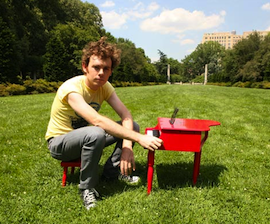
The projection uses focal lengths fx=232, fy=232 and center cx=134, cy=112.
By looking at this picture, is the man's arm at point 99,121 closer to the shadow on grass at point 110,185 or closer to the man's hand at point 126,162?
the man's hand at point 126,162

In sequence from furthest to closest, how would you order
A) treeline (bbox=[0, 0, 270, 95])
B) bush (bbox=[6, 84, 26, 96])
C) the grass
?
treeline (bbox=[0, 0, 270, 95]) < bush (bbox=[6, 84, 26, 96]) < the grass

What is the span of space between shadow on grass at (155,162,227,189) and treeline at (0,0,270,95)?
15018mm

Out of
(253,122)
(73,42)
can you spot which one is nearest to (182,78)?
(73,42)

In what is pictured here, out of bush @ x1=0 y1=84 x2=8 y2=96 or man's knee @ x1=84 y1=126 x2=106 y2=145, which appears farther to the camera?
bush @ x1=0 y1=84 x2=8 y2=96

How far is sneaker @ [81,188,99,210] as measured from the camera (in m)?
2.33

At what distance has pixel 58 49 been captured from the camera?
22.9m

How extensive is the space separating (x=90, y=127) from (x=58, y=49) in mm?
22715

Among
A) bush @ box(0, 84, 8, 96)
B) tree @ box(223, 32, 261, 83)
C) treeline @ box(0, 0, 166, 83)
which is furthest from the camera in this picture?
tree @ box(223, 32, 261, 83)

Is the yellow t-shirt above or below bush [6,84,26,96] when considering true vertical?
above

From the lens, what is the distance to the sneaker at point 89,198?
91.7 inches

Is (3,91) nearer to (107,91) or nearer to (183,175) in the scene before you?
(107,91)

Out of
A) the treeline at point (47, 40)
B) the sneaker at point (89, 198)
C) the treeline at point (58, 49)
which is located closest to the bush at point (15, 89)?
the treeline at point (58, 49)

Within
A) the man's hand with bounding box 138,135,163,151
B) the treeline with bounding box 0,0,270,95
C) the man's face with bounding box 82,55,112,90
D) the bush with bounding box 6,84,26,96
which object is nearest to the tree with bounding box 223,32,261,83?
the treeline with bounding box 0,0,270,95

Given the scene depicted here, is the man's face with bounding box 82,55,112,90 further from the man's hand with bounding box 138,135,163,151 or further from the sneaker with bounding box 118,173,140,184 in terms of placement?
the sneaker with bounding box 118,173,140,184
